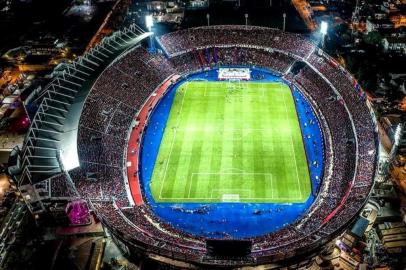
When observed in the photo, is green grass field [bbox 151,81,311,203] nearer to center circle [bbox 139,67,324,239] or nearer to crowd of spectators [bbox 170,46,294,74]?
center circle [bbox 139,67,324,239]

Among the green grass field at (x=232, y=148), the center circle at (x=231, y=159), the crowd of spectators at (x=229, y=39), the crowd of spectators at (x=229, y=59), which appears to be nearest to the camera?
the center circle at (x=231, y=159)

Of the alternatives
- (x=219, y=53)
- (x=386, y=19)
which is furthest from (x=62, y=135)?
(x=386, y=19)

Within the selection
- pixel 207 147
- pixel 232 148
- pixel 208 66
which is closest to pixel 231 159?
pixel 232 148

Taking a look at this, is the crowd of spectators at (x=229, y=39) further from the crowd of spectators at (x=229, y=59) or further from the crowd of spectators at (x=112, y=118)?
the crowd of spectators at (x=112, y=118)

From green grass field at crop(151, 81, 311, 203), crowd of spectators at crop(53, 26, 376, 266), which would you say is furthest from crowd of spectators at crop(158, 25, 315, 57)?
green grass field at crop(151, 81, 311, 203)

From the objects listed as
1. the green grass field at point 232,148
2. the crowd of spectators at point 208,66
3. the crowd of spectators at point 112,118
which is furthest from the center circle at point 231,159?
the crowd of spectators at point 112,118

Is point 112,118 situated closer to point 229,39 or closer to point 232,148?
point 232,148

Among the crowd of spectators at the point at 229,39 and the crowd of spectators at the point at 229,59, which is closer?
the crowd of spectators at the point at 229,59
